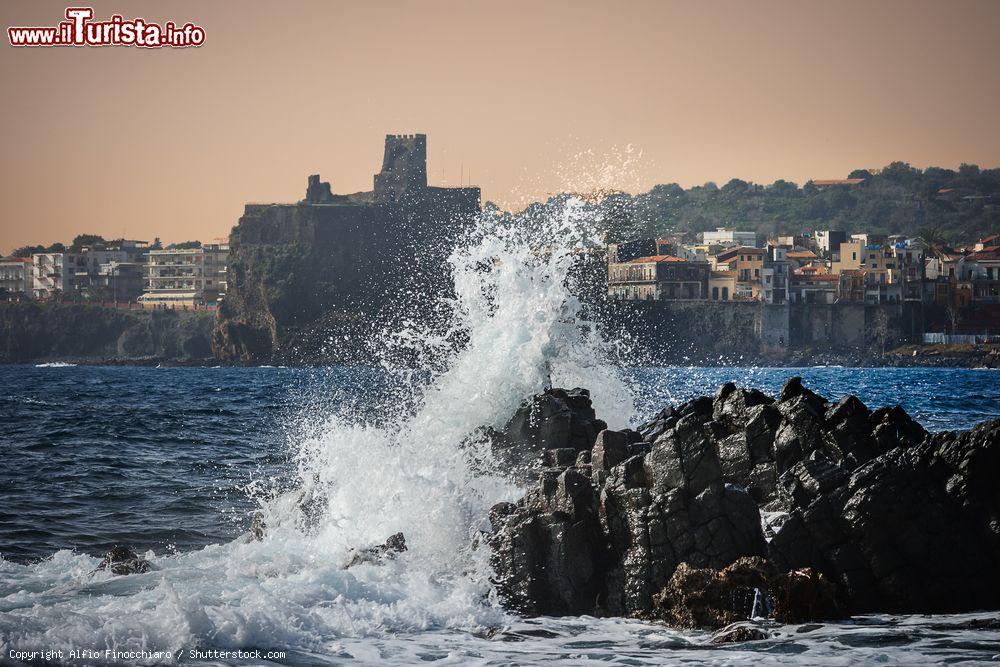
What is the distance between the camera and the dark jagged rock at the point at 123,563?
14.1 metres

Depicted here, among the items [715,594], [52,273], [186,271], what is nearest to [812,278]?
[186,271]

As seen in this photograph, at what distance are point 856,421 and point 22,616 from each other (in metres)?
9.84

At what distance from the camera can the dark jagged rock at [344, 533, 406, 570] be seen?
13984 mm

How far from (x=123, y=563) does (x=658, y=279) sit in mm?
100383

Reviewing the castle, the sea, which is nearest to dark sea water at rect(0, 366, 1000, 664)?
the sea

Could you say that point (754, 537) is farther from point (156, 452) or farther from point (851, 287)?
point (851, 287)

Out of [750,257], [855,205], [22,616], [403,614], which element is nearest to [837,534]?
[403,614]

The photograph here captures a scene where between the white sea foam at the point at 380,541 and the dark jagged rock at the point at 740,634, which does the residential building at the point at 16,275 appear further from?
the dark jagged rock at the point at 740,634

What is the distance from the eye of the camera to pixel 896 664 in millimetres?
10406

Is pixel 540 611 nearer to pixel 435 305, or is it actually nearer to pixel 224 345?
pixel 435 305

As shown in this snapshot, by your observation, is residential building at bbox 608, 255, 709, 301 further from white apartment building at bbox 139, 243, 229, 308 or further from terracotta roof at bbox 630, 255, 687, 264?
white apartment building at bbox 139, 243, 229, 308

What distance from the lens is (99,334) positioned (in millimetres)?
134125

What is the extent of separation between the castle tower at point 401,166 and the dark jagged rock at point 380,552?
416 ft

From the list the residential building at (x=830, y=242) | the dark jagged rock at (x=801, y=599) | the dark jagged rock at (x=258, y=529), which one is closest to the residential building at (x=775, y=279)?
the residential building at (x=830, y=242)
